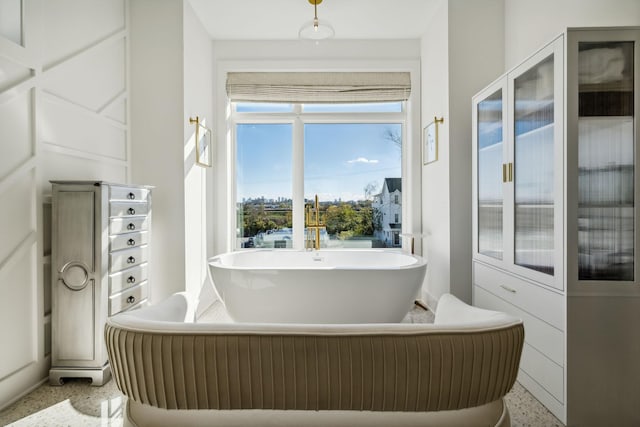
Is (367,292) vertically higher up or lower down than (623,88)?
lower down

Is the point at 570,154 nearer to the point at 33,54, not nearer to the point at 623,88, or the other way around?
the point at 623,88

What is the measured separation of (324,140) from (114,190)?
237cm

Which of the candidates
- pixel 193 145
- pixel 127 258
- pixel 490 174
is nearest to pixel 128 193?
pixel 127 258

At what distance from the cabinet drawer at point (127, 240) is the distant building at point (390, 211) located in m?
2.43

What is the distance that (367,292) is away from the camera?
2469 mm

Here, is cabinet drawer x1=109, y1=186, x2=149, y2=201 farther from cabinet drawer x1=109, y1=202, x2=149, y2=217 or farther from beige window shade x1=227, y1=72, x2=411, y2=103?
beige window shade x1=227, y1=72, x2=411, y2=103

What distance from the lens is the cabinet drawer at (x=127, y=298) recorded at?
216 cm

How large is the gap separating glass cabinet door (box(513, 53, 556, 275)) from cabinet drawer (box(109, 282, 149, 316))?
2405mm

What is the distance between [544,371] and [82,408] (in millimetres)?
2383

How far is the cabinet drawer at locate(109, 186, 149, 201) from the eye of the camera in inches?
86.9

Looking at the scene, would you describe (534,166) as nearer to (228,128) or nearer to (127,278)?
(127,278)

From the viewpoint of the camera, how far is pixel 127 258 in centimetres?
232

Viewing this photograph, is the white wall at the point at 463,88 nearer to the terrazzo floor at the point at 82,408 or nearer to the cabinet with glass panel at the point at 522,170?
the cabinet with glass panel at the point at 522,170

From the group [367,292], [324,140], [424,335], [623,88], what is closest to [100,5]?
[324,140]
